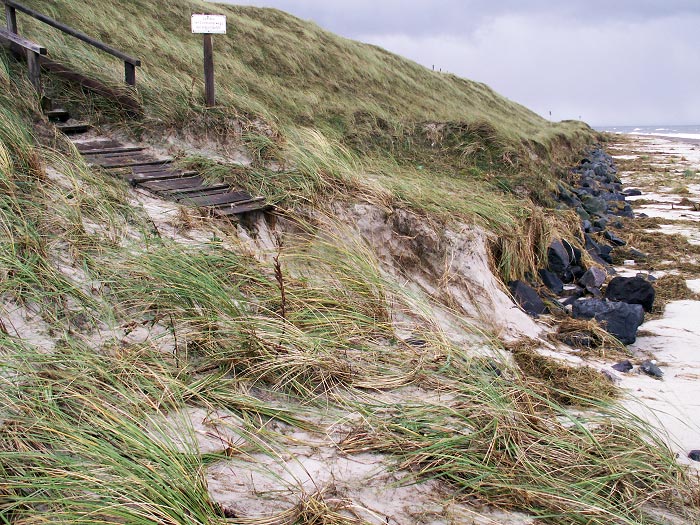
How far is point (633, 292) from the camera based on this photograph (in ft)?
18.1

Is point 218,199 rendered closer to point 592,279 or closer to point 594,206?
point 592,279

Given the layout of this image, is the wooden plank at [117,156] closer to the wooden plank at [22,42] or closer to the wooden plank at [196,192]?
the wooden plank at [196,192]

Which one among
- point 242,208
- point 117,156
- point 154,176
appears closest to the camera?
point 242,208

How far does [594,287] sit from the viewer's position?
20.0 ft

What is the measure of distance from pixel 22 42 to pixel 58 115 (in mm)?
809

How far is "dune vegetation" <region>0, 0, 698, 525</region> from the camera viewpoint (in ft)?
6.77

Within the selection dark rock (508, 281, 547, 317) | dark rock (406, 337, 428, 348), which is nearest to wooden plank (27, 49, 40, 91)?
dark rock (406, 337, 428, 348)

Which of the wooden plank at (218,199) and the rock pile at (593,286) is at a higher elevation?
the wooden plank at (218,199)

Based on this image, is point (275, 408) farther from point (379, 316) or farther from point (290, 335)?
point (379, 316)

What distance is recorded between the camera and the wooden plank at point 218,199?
4895 mm

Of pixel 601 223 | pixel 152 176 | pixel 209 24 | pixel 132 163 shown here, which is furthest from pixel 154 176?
pixel 601 223

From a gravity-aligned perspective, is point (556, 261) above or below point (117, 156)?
below

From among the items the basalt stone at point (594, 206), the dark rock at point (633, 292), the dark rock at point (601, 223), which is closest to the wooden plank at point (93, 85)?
the dark rock at point (633, 292)

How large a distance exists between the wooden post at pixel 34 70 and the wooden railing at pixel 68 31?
506mm
